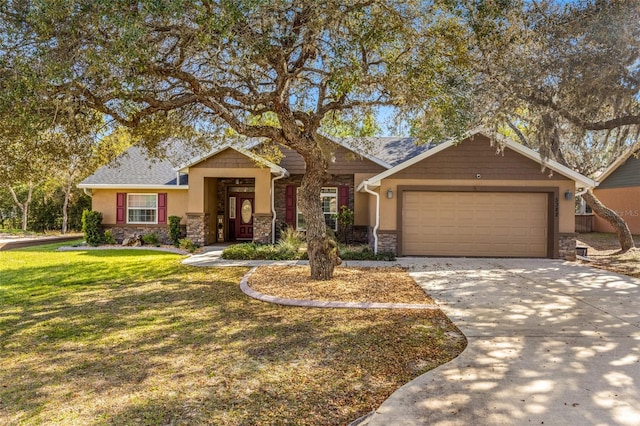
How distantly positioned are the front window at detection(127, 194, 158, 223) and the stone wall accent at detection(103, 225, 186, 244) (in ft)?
0.92

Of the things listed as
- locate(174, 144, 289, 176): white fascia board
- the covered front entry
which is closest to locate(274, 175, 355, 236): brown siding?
the covered front entry

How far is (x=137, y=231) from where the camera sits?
16.7 metres

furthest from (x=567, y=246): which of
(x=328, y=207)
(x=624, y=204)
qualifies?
(x=624, y=204)

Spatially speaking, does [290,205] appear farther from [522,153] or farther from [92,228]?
[522,153]

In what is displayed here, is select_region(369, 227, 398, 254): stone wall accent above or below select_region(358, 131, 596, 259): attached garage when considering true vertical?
below

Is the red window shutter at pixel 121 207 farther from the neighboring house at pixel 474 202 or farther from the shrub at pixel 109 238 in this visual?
the neighboring house at pixel 474 202

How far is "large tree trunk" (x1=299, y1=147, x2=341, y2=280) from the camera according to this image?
29.2 feet

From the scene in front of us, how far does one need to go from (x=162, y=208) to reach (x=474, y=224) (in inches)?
482

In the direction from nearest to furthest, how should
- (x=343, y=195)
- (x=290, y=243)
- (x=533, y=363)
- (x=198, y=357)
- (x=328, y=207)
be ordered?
(x=533, y=363)
(x=198, y=357)
(x=290, y=243)
(x=343, y=195)
(x=328, y=207)

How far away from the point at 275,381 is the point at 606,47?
28.1ft

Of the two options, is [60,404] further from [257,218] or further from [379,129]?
[257,218]

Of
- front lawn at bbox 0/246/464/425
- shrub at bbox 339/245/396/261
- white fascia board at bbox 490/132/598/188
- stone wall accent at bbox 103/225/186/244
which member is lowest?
front lawn at bbox 0/246/464/425

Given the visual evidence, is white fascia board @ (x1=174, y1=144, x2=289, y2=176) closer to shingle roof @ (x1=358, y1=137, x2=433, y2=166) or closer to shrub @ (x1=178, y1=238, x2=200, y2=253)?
shrub @ (x1=178, y1=238, x2=200, y2=253)

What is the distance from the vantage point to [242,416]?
10.7ft
